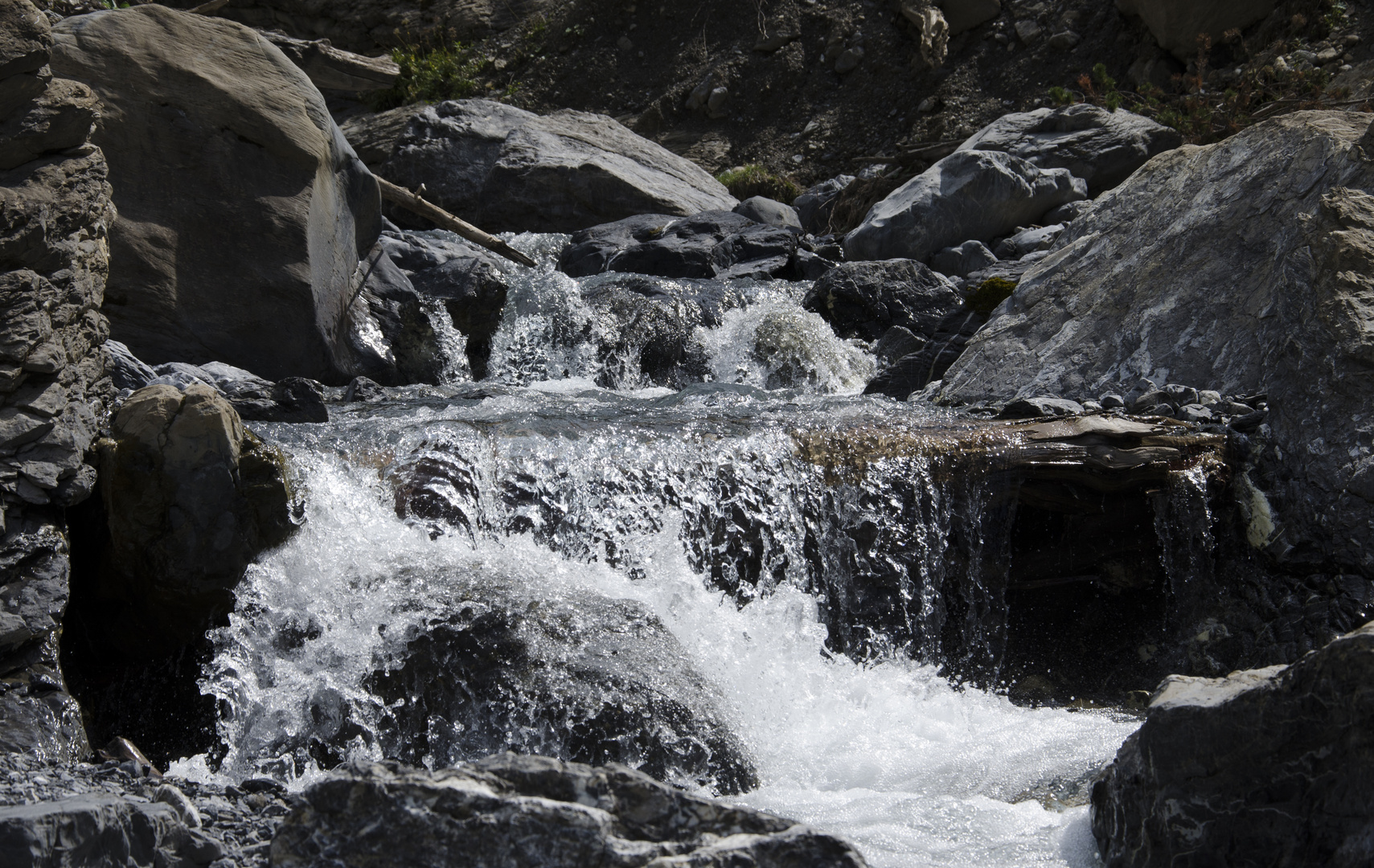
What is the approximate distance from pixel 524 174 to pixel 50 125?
849cm

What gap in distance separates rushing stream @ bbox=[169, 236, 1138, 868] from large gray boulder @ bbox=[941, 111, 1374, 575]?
1207 mm

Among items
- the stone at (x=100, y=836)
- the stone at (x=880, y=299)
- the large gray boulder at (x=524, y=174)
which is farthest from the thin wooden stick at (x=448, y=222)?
the stone at (x=100, y=836)

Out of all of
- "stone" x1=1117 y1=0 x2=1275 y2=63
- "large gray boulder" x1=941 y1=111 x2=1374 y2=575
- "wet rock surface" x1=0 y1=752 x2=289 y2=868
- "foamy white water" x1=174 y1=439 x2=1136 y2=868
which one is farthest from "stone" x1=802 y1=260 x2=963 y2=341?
"stone" x1=1117 y1=0 x2=1275 y2=63

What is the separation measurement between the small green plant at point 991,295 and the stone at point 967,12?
9230mm

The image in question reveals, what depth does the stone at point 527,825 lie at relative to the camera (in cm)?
174

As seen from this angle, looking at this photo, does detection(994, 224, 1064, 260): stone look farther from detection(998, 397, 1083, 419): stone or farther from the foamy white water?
the foamy white water

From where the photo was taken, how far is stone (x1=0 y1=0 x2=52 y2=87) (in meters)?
3.32

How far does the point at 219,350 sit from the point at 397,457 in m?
2.66

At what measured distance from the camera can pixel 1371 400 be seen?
14.0 feet

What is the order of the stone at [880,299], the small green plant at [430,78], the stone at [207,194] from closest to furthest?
the stone at [207,194]
the stone at [880,299]
the small green plant at [430,78]

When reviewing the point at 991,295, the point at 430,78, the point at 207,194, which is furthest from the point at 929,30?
the point at 207,194

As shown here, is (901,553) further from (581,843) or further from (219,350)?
(219,350)

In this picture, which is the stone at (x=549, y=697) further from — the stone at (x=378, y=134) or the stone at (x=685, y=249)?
the stone at (x=378, y=134)

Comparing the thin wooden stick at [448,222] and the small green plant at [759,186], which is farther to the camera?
the small green plant at [759,186]
